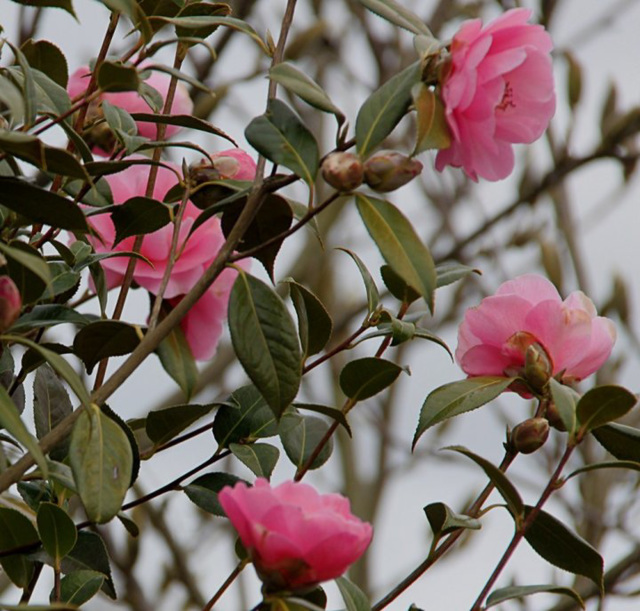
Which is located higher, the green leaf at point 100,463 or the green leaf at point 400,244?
the green leaf at point 400,244

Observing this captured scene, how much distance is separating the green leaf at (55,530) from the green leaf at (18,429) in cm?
10

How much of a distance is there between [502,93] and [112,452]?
0.29 m

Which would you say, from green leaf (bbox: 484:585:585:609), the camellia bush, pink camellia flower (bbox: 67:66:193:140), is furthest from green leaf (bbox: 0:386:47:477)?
pink camellia flower (bbox: 67:66:193:140)

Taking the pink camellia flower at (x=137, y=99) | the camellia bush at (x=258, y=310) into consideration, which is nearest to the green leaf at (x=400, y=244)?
the camellia bush at (x=258, y=310)

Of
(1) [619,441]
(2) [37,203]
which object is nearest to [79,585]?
(2) [37,203]

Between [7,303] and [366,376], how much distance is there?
260 mm

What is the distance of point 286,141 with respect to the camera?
61cm

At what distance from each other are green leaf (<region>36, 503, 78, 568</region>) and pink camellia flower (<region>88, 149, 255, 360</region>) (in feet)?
0.64

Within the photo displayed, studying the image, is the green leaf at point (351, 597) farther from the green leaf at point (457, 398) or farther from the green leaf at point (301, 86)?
the green leaf at point (301, 86)

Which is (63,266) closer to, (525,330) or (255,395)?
(255,395)

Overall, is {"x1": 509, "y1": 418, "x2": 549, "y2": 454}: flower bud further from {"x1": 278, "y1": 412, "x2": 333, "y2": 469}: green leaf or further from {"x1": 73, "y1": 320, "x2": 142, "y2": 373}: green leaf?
{"x1": 73, "y1": 320, "x2": 142, "y2": 373}: green leaf

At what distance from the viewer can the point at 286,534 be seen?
0.53 m

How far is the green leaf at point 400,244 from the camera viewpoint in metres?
0.58

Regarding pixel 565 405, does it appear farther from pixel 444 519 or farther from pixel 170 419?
pixel 170 419
